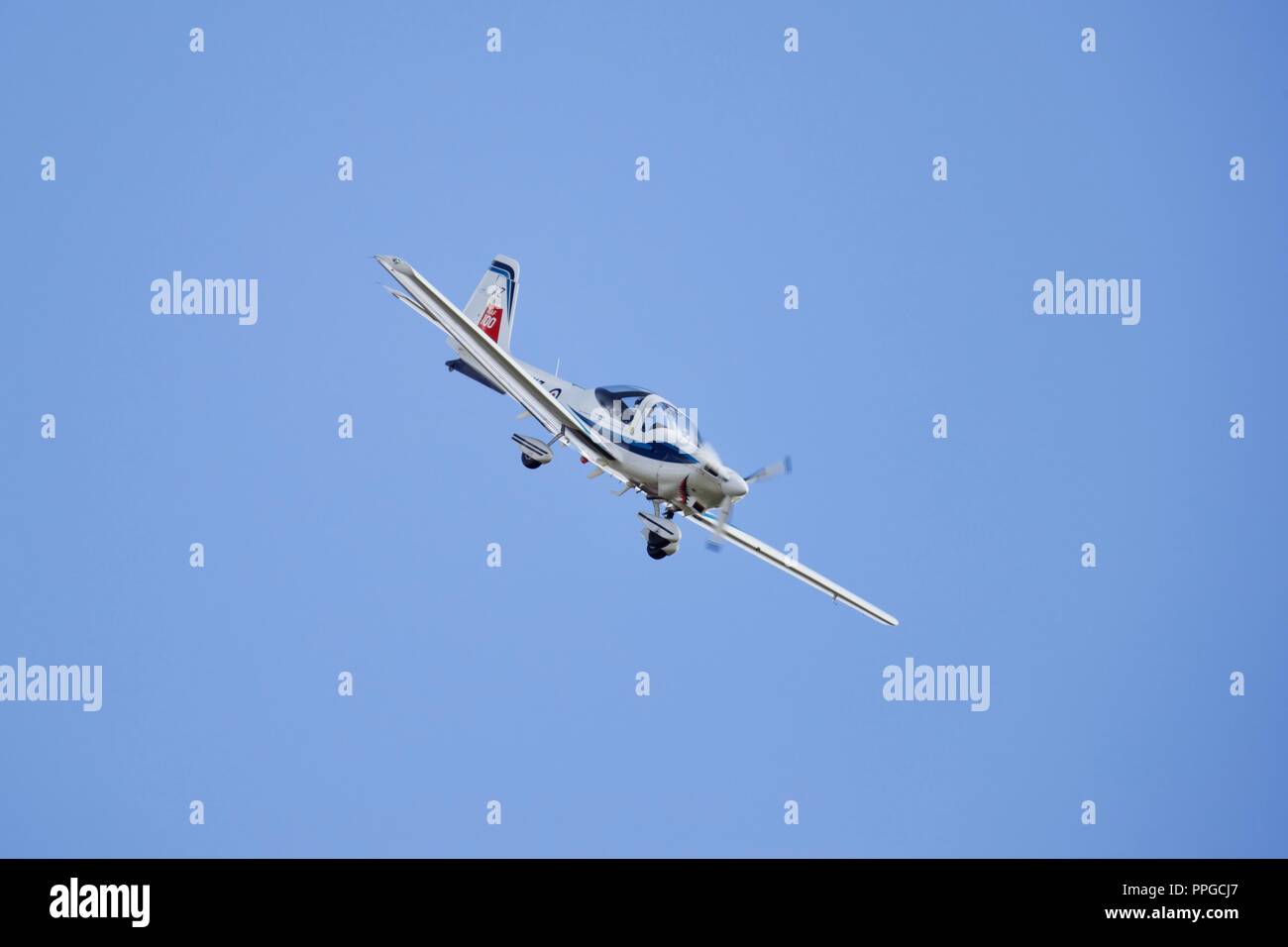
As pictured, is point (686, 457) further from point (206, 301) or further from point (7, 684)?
point (7, 684)

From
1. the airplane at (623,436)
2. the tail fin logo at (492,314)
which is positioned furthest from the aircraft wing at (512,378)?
the tail fin logo at (492,314)

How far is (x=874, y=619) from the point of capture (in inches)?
1689

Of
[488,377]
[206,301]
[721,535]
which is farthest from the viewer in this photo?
[206,301]

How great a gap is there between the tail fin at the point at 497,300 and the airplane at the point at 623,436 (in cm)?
444

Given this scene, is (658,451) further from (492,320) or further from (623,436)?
(492,320)

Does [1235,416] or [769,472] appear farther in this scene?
[1235,416]

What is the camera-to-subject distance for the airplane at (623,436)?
3625 centimetres

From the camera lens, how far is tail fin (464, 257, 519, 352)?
145ft

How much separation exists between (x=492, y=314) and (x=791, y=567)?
9.64m

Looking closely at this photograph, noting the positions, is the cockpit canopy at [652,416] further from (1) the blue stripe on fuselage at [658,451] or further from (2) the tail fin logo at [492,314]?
(2) the tail fin logo at [492,314]

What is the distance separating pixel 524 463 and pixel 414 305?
4.24m

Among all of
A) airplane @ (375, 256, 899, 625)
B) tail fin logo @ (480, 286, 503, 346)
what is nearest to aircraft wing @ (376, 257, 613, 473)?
airplane @ (375, 256, 899, 625)

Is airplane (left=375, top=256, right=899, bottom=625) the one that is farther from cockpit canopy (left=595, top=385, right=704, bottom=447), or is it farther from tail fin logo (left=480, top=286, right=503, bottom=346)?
tail fin logo (left=480, top=286, right=503, bottom=346)
